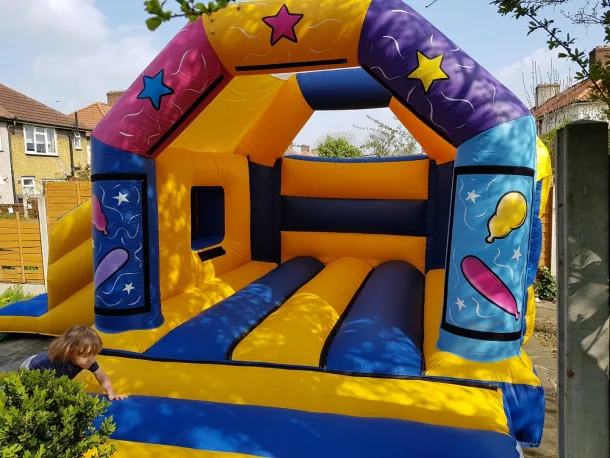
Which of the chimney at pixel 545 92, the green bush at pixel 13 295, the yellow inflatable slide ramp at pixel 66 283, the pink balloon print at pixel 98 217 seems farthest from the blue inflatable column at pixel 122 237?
the chimney at pixel 545 92

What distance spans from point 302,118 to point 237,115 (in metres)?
0.79

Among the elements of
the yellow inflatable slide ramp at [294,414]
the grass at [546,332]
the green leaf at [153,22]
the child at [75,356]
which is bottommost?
the grass at [546,332]

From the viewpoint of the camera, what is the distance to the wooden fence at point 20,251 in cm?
690

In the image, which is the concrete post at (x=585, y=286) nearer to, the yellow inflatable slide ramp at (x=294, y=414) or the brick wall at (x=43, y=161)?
the yellow inflatable slide ramp at (x=294, y=414)

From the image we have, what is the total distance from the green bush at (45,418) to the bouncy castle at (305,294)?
50 centimetres

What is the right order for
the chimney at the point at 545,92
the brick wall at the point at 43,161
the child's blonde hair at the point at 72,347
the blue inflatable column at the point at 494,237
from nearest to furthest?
the child's blonde hair at the point at 72,347, the blue inflatable column at the point at 494,237, the chimney at the point at 545,92, the brick wall at the point at 43,161

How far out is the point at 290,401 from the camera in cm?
235

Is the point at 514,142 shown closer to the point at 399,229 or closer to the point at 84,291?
the point at 399,229

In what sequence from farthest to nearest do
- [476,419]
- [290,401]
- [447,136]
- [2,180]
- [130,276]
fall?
[2,180] < [130,276] < [447,136] < [290,401] < [476,419]

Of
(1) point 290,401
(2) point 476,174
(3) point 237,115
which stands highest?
(3) point 237,115

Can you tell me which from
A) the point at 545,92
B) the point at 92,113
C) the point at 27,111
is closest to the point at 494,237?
the point at 545,92

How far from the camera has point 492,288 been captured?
2.56 metres

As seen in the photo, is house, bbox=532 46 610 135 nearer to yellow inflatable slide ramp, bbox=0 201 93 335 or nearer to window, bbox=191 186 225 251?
window, bbox=191 186 225 251

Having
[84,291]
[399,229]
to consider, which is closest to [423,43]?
[399,229]
